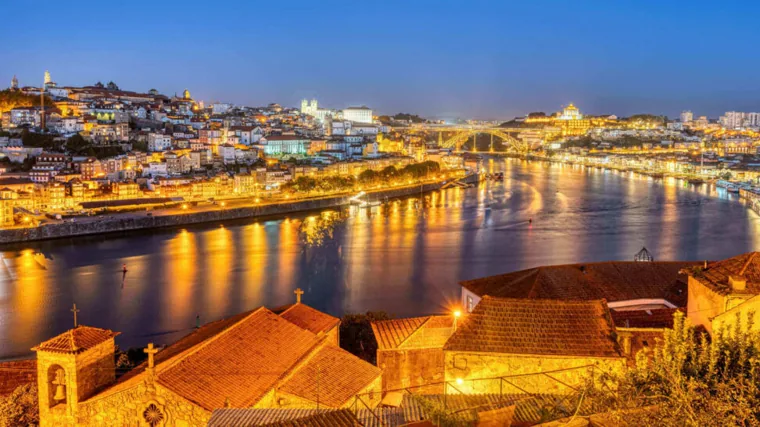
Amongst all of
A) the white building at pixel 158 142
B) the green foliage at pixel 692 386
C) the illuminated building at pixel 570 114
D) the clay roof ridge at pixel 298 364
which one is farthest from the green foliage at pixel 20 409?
the illuminated building at pixel 570 114

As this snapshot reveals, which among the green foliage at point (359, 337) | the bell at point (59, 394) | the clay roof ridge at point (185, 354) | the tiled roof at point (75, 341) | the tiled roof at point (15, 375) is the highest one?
the tiled roof at point (75, 341)

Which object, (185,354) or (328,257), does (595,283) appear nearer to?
(185,354)

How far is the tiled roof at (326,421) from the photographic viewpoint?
1271 mm

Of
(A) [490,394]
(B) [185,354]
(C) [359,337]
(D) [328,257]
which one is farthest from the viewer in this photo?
(D) [328,257]

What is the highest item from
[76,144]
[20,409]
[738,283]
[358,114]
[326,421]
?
[358,114]

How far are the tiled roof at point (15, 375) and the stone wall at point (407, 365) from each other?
1.19m

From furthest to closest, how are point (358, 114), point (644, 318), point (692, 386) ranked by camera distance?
point (358, 114)
point (644, 318)
point (692, 386)

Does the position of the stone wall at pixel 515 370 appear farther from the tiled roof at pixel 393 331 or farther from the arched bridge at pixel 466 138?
the arched bridge at pixel 466 138

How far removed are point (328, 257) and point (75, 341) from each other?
545 centimetres

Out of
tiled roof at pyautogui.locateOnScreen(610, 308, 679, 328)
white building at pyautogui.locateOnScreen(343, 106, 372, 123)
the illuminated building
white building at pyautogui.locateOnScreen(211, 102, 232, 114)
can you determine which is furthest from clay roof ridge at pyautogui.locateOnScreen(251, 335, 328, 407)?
the illuminated building

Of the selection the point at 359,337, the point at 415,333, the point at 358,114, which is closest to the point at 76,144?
the point at 359,337

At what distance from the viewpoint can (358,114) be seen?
116 ft

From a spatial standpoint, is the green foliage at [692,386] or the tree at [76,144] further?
the tree at [76,144]

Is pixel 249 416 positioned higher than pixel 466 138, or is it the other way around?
pixel 466 138
